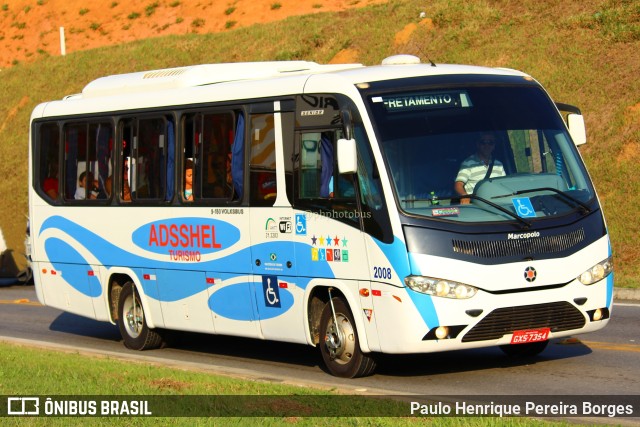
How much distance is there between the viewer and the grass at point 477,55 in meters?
26.0

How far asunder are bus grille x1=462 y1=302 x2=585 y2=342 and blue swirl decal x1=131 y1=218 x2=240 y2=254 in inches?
129

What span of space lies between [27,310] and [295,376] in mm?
10382

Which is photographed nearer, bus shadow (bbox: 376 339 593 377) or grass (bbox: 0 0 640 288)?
bus shadow (bbox: 376 339 593 377)

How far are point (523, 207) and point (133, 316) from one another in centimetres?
603

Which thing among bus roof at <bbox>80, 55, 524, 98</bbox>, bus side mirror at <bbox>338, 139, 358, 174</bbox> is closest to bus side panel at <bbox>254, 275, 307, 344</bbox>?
bus side mirror at <bbox>338, 139, 358, 174</bbox>

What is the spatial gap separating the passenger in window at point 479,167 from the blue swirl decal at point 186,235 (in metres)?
2.85

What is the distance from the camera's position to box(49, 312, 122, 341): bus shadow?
17.5m

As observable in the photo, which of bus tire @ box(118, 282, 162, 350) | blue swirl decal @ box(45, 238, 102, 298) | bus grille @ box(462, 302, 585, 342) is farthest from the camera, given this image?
blue swirl decal @ box(45, 238, 102, 298)

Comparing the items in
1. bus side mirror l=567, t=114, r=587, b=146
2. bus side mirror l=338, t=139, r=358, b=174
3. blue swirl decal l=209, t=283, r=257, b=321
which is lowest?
blue swirl decal l=209, t=283, r=257, b=321

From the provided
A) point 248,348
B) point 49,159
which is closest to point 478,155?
point 248,348

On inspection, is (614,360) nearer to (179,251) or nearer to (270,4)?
(179,251)

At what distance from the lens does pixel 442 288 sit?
Answer: 35.0 feet

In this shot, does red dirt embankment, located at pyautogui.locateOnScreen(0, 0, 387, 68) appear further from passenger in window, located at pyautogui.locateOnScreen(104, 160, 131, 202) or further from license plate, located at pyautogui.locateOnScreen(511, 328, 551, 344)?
license plate, located at pyautogui.locateOnScreen(511, 328, 551, 344)

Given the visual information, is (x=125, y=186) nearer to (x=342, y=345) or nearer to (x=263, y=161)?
(x=263, y=161)
